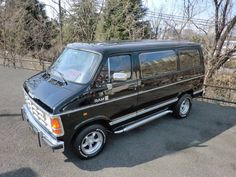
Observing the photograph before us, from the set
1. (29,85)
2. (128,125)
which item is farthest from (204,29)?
(29,85)

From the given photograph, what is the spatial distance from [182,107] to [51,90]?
131 inches

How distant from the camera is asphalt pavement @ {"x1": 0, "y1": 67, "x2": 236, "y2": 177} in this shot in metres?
3.20

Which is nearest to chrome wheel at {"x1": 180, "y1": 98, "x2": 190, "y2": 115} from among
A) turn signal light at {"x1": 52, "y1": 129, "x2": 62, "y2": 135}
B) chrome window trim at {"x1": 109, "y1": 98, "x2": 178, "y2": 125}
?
chrome window trim at {"x1": 109, "y1": 98, "x2": 178, "y2": 125}

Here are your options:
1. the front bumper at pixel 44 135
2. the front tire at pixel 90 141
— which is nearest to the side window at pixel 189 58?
the front tire at pixel 90 141

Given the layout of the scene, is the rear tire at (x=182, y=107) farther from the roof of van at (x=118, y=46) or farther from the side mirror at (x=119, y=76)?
the side mirror at (x=119, y=76)

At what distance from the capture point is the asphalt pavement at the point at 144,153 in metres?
3.20

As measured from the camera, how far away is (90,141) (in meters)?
3.49

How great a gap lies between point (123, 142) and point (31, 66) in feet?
29.6

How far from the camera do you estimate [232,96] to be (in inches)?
307

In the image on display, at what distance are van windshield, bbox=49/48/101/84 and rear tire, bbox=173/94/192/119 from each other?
253cm

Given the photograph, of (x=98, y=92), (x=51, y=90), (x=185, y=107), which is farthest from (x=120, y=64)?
(x=185, y=107)

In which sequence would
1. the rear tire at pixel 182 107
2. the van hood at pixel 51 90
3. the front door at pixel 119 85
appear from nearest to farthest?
the van hood at pixel 51 90
the front door at pixel 119 85
the rear tire at pixel 182 107

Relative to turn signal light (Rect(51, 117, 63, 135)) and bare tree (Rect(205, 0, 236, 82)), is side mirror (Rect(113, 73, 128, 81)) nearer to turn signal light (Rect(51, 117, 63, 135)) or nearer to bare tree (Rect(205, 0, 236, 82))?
turn signal light (Rect(51, 117, 63, 135))

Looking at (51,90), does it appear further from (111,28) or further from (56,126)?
(111,28)
